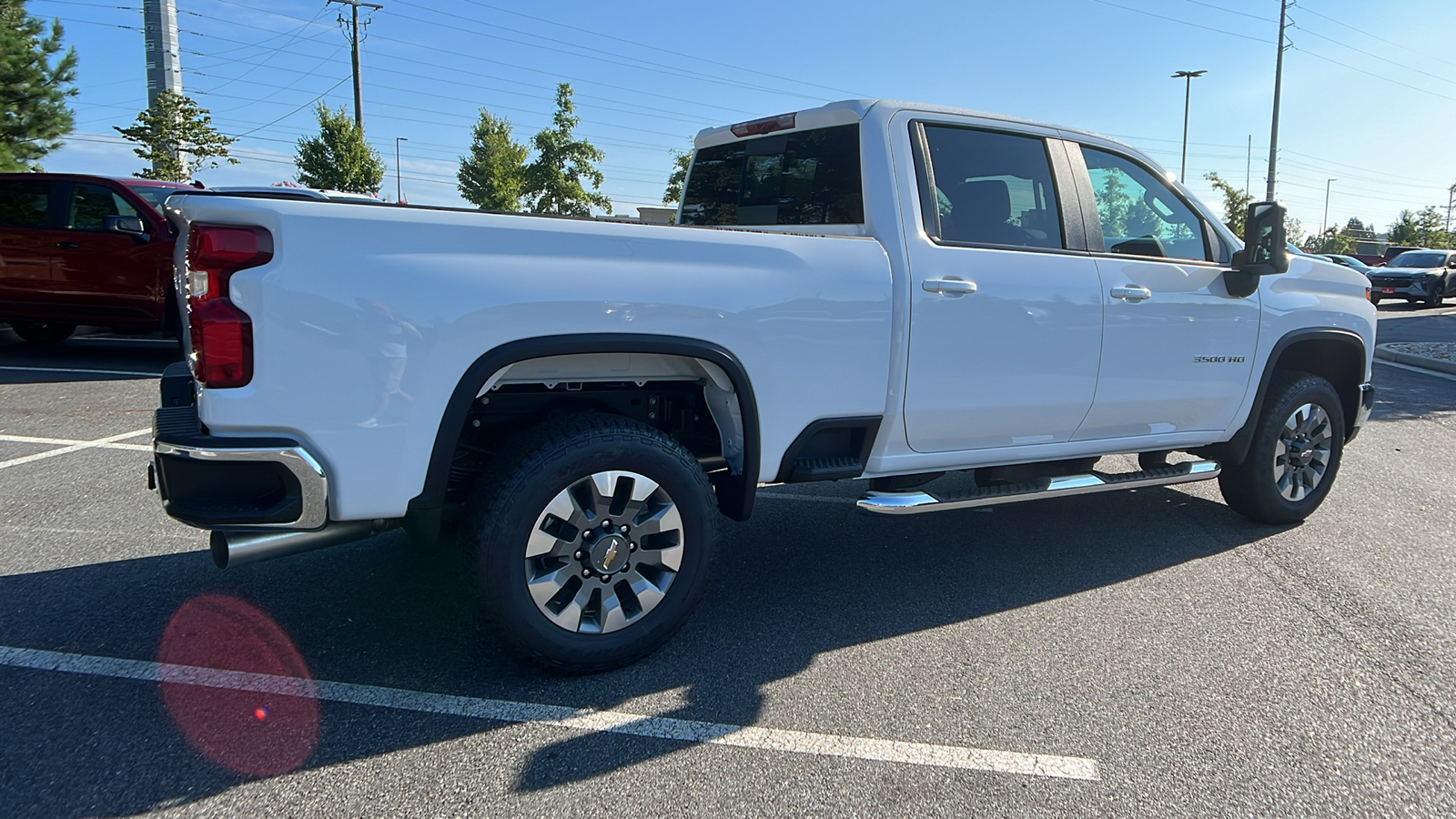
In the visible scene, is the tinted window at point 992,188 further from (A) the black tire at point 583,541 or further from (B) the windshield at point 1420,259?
(B) the windshield at point 1420,259

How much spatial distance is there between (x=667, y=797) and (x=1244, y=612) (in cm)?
275

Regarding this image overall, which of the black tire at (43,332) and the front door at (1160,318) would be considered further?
the black tire at (43,332)

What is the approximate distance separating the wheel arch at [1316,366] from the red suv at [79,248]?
951cm

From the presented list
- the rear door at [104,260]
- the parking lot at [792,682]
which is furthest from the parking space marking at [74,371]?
the parking lot at [792,682]

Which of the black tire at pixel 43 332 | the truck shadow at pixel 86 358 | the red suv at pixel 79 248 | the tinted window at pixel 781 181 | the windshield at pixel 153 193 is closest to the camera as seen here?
the tinted window at pixel 781 181

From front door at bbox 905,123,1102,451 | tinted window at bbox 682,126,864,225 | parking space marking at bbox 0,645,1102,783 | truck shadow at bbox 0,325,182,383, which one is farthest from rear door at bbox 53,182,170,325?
front door at bbox 905,123,1102,451

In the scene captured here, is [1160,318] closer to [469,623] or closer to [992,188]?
[992,188]

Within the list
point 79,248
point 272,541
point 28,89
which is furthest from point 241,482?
point 28,89

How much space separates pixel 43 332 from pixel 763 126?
10.3 m

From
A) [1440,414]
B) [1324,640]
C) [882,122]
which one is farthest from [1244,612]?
[1440,414]

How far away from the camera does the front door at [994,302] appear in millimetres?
3604

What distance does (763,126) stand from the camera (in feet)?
14.1

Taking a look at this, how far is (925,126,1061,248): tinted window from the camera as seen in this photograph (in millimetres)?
3855

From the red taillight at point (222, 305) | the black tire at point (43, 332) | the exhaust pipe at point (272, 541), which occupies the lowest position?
the exhaust pipe at point (272, 541)
